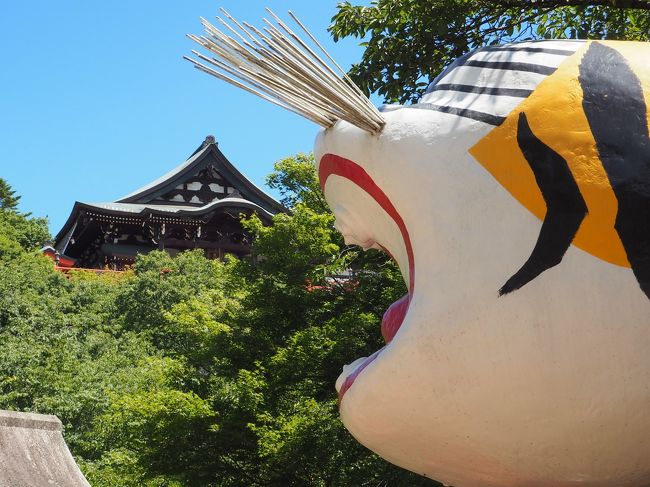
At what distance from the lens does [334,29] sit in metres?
8.48

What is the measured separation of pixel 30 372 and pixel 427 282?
33.3 feet

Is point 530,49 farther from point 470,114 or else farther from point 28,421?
point 28,421

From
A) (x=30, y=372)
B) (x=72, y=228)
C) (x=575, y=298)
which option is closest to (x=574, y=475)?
(x=575, y=298)

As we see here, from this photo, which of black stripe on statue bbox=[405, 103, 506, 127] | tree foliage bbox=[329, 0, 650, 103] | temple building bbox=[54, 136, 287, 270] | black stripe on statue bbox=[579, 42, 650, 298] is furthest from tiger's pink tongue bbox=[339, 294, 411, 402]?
temple building bbox=[54, 136, 287, 270]

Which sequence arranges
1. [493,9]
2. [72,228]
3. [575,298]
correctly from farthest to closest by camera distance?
1. [72,228]
2. [493,9]
3. [575,298]

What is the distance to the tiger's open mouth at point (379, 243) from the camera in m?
3.66

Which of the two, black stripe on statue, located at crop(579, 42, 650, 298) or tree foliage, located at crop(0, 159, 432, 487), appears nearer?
black stripe on statue, located at crop(579, 42, 650, 298)

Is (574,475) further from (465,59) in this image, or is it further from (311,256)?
(311,256)

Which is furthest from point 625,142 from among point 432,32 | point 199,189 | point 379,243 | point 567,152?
point 199,189

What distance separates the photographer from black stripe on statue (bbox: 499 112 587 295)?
3252 millimetres

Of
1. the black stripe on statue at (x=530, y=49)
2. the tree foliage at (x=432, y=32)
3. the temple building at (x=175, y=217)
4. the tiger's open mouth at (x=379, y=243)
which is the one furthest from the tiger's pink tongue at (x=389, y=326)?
the temple building at (x=175, y=217)

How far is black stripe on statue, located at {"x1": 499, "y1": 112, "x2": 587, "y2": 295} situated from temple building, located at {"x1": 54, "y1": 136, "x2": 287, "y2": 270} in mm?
21529

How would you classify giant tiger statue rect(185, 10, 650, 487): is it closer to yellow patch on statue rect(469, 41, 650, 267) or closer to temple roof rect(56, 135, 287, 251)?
yellow patch on statue rect(469, 41, 650, 267)

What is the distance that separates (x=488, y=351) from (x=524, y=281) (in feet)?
0.87
